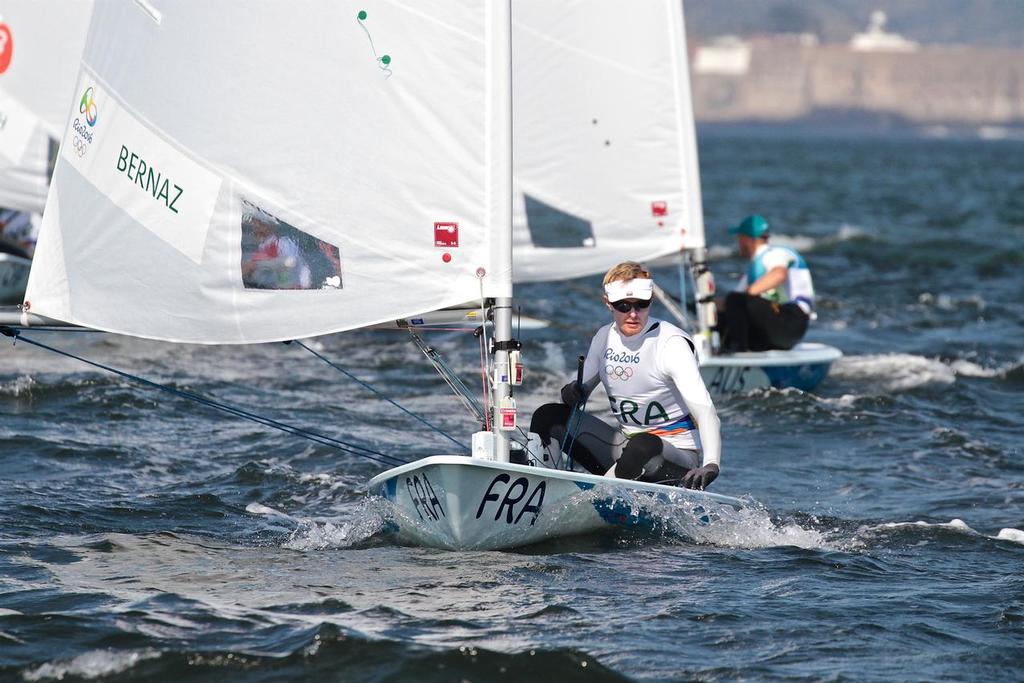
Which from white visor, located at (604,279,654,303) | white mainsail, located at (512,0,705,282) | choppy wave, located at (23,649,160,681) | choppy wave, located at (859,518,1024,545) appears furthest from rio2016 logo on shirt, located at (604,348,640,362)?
white mainsail, located at (512,0,705,282)

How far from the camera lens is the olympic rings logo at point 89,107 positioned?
668 centimetres

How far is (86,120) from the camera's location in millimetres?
6719

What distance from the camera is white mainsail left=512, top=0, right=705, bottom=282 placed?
11.1m

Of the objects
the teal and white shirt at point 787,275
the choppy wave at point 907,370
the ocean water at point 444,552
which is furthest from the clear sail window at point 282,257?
the choppy wave at point 907,370

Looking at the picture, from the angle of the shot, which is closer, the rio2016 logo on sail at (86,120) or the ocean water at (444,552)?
the ocean water at (444,552)

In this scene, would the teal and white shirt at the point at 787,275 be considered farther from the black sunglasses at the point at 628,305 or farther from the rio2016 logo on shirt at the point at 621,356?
the black sunglasses at the point at 628,305

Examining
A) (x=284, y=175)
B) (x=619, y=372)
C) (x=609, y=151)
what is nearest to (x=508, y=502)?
(x=619, y=372)

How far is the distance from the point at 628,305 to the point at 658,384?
1.34 feet

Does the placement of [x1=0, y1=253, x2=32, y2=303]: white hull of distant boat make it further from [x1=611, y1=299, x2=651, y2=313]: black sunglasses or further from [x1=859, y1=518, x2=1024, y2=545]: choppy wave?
[x1=859, y1=518, x2=1024, y2=545]: choppy wave

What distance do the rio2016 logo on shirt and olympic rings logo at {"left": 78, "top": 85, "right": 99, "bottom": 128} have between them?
2.41 meters

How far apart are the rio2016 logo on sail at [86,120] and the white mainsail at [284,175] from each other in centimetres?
6

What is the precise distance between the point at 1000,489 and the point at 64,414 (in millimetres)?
5701

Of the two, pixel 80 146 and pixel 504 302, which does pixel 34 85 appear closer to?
pixel 80 146

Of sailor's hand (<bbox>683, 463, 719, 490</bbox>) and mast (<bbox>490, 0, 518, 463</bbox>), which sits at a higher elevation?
mast (<bbox>490, 0, 518, 463</bbox>)
